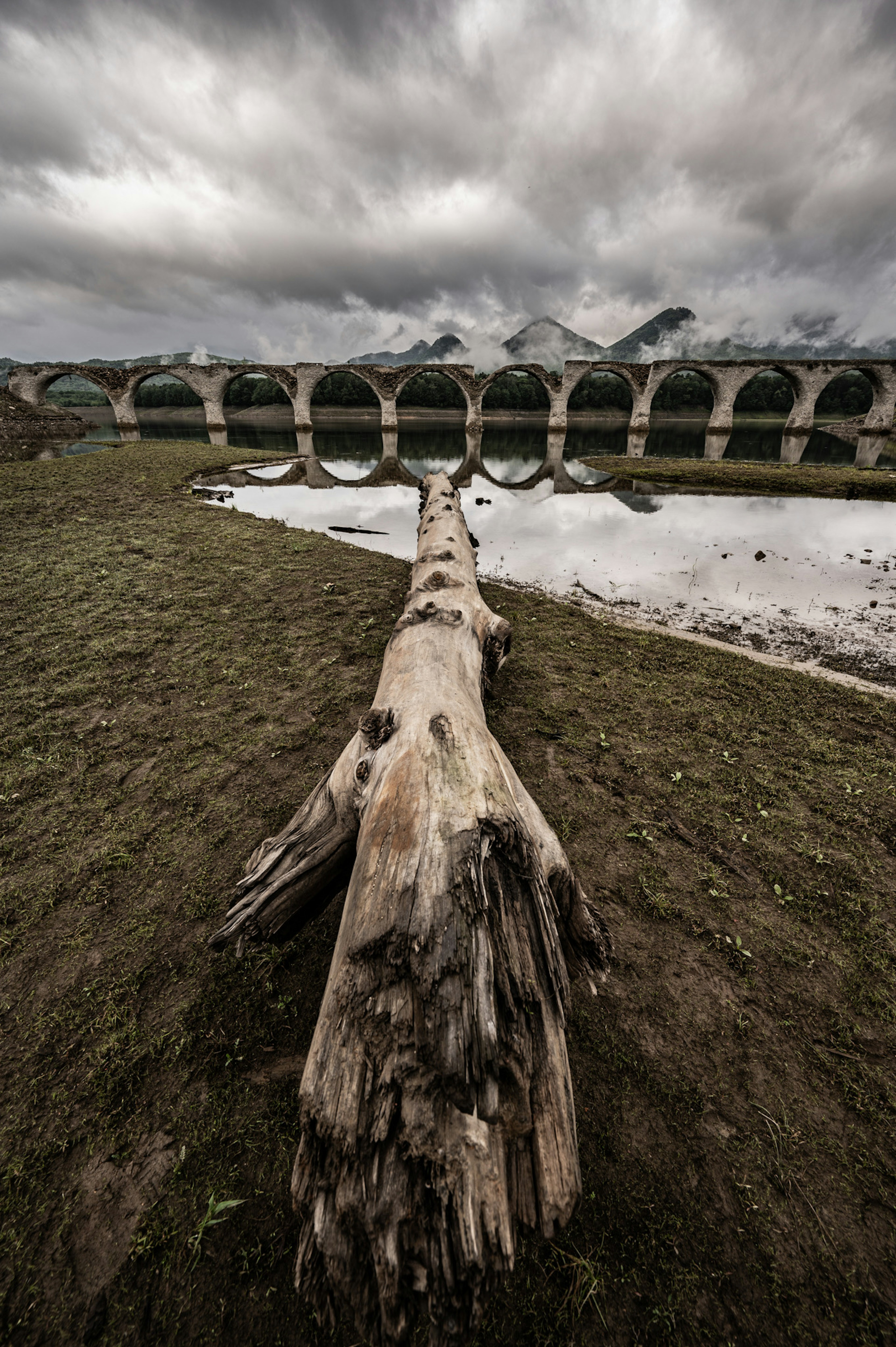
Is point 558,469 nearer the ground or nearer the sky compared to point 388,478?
nearer the sky

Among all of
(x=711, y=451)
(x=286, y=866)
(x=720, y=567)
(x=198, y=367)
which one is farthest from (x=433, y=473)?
(x=198, y=367)

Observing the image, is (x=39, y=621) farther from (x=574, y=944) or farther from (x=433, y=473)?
(x=433, y=473)

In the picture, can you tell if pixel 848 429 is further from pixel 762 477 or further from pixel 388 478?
pixel 388 478

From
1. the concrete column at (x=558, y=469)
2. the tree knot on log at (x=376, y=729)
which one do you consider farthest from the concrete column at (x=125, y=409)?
the tree knot on log at (x=376, y=729)

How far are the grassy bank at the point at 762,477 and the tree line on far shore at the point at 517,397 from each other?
159 feet

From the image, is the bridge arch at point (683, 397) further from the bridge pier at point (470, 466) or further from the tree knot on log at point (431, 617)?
the tree knot on log at point (431, 617)

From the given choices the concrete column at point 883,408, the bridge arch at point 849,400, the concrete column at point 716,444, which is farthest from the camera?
the bridge arch at point 849,400

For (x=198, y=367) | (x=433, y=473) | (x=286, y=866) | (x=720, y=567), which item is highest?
(x=198, y=367)

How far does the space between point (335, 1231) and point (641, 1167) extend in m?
1.17

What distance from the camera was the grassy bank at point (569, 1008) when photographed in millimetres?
1528

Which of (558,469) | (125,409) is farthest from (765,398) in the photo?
(125,409)

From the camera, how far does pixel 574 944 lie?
2217 millimetres

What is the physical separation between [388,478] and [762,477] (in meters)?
14.1

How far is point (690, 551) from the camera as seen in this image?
31.7 ft
